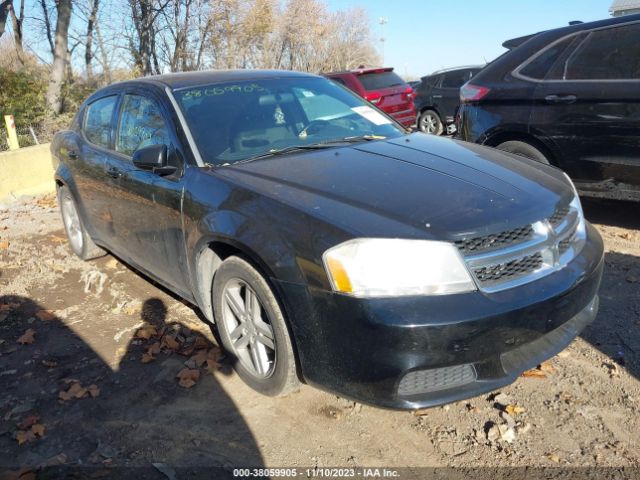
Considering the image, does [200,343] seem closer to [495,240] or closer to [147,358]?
[147,358]

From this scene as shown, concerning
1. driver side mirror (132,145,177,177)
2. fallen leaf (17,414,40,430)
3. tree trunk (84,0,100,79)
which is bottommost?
fallen leaf (17,414,40,430)

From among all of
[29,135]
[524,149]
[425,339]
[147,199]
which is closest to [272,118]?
[147,199]

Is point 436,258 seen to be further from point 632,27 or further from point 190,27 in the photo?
point 190,27

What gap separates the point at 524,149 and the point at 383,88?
7460 millimetres

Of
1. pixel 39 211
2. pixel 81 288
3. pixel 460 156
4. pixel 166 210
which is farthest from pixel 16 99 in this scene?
pixel 460 156

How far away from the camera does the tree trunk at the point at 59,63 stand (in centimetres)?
1308

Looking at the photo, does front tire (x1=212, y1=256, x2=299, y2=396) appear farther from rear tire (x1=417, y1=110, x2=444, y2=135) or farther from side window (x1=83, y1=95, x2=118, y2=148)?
rear tire (x1=417, y1=110, x2=444, y2=135)

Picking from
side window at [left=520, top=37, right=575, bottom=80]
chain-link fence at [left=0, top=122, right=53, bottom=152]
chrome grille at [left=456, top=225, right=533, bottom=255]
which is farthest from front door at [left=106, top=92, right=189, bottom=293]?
chain-link fence at [left=0, top=122, right=53, bottom=152]

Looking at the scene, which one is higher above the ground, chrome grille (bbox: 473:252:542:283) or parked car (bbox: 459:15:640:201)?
parked car (bbox: 459:15:640:201)

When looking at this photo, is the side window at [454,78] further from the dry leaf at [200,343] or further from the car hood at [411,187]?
the dry leaf at [200,343]

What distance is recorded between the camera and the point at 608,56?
16.0ft

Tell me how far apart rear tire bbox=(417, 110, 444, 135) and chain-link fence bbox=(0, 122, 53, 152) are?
27.7 ft

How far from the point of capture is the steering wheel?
3583 millimetres

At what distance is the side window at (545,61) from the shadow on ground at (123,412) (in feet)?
13.0
